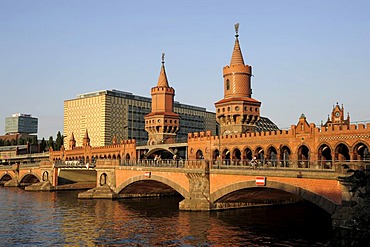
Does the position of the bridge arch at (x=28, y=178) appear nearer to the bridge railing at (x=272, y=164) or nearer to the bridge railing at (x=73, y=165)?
the bridge railing at (x=73, y=165)

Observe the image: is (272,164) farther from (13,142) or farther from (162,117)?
(13,142)

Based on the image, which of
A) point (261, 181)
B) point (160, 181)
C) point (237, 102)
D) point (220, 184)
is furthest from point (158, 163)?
point (261, 181)

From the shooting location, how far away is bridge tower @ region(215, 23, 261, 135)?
214 feet

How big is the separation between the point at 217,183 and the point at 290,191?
11281 millimetres

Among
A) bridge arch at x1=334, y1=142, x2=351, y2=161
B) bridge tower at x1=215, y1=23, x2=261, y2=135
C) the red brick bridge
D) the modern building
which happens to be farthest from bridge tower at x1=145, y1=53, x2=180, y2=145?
the modern building

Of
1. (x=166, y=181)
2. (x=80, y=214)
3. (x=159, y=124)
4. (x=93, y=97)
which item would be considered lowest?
(x=80, y=214)

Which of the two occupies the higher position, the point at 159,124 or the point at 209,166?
the point at 159,124

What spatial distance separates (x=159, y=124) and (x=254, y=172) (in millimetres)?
43205

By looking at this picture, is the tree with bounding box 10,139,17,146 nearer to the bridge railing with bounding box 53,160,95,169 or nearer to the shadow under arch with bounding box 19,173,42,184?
the shadow under arch with bounding box 19,173,42,184

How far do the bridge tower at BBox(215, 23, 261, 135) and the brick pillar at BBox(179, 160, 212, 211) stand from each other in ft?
60.4

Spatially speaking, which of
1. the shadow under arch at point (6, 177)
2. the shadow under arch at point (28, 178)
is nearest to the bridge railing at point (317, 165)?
the shadow under arch at point (28, 178)

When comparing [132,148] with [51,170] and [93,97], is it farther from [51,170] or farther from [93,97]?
[93,97]

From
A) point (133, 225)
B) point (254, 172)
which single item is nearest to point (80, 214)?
point (133, 225)

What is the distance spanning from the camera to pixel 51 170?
90375 millimetres
